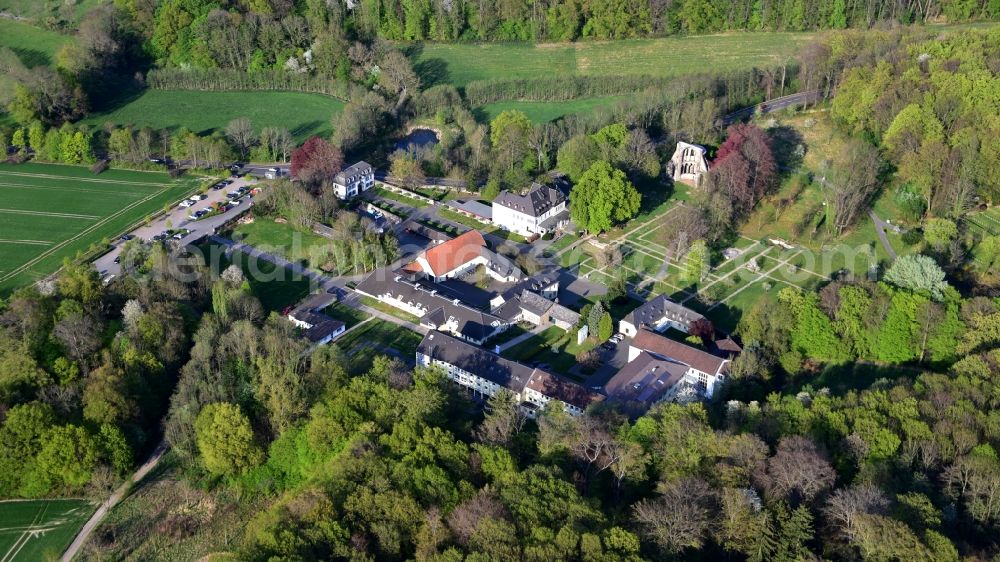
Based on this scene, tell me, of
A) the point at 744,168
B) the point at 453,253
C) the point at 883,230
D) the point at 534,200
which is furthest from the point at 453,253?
the point at 883,230

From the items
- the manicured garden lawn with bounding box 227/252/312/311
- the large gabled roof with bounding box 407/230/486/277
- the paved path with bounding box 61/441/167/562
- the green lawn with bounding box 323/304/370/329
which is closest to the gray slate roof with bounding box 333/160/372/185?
the manicured garden lawn with bounding box 227/252/312/311

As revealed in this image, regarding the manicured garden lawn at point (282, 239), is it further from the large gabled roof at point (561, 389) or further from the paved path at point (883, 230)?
the paved path at point (883, 230)

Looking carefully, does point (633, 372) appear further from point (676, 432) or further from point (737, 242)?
point (737, 242)

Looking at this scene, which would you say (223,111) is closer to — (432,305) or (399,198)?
(399,198)

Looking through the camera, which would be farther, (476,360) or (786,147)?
(786,147)

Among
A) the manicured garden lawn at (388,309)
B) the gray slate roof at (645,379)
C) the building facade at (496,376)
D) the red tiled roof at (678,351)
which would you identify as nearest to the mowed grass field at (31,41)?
the manicured garden lawn at (388,309)

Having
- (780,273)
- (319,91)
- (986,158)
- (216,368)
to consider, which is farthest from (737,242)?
(319,91)
